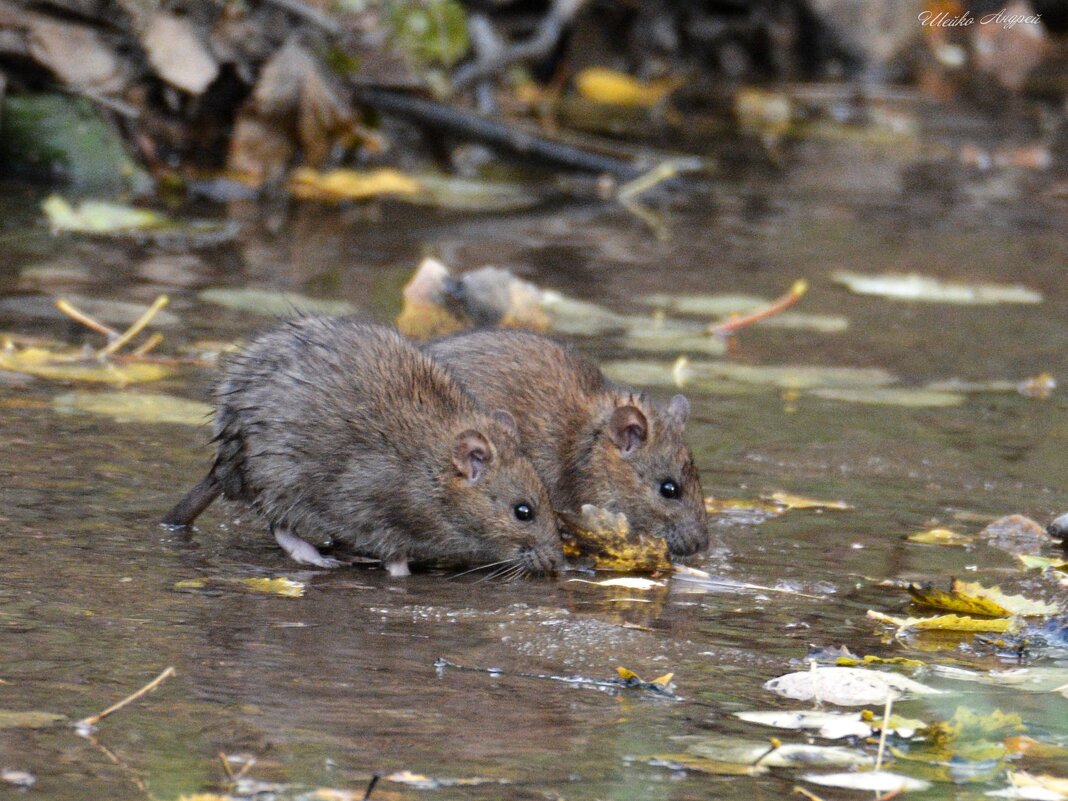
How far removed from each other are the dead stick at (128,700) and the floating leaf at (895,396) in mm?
4072

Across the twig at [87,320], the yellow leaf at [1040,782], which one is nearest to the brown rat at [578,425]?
the twig at [87,320]

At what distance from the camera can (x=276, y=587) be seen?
452 centimetres

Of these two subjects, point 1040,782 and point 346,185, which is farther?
point 346,185

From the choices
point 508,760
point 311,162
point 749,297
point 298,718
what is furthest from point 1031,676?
point 311,162

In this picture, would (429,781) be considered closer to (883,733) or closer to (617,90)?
(883,733)

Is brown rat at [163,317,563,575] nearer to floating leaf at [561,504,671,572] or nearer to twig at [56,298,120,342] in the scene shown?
floating leaf at [561,504,671,572]

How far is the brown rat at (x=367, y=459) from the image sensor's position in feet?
17.1

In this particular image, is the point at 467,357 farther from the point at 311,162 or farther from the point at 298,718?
the point at 311,162

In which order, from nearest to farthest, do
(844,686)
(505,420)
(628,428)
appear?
(844,686)
(505,420)
(628,428)

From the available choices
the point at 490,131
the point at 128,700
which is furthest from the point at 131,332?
the point at 490,131

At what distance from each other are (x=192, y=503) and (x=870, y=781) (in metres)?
2.51

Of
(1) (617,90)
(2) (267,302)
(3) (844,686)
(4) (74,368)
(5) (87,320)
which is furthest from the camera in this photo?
(1) (617,90)

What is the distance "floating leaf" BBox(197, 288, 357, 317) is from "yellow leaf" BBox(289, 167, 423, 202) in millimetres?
2698

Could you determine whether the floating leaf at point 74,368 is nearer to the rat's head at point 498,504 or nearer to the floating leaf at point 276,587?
the rat's head at point 498,504
